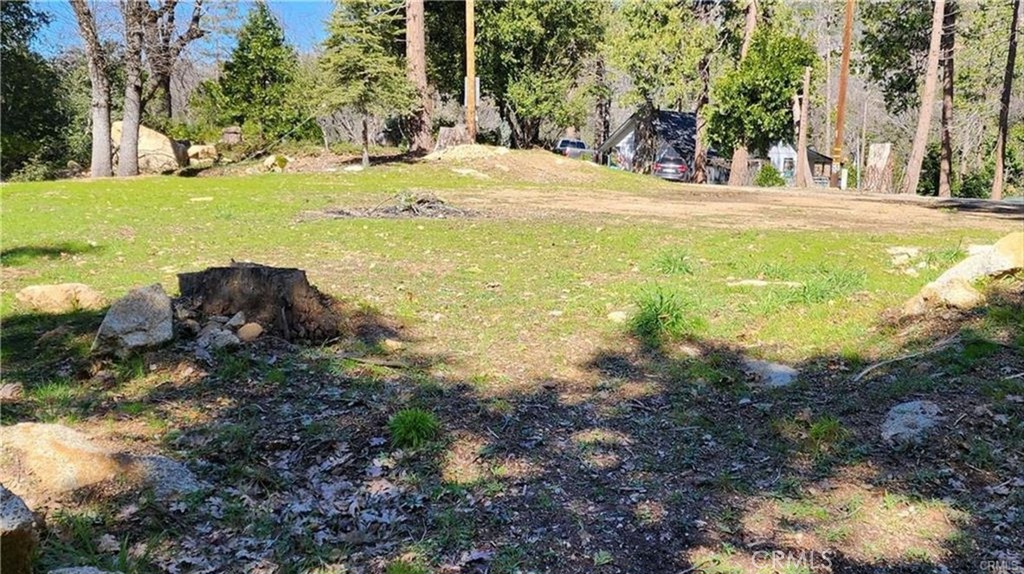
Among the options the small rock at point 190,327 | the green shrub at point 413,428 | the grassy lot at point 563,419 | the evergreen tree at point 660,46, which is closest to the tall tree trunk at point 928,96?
the evergreen tree at point 660,46

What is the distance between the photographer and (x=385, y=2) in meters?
18.1

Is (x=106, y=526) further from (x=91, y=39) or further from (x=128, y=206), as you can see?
(x=91, y=39)

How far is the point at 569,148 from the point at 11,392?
32672 mm

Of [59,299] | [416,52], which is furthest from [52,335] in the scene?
[416,52]

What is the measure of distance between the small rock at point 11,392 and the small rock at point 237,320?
1.05 m

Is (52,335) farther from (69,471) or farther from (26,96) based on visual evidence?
(26,96)

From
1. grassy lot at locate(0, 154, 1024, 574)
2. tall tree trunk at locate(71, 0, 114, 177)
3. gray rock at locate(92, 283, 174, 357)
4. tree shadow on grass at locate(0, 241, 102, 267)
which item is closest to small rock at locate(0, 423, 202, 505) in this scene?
grassy lot at locate(0, 154, 1024, 574)

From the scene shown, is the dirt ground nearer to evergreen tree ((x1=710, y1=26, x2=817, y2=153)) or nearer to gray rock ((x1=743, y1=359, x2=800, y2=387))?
gray rock ((x1=743, y1=359, x2=800, y2=387))

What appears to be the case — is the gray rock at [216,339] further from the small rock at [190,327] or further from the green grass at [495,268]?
the green grass at [495,268]

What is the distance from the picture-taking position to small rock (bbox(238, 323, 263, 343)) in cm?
398

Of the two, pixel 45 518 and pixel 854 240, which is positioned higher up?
pixel 854 240

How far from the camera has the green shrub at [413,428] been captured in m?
2.97

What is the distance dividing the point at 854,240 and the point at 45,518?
7.62m

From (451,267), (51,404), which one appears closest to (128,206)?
(451,267)
